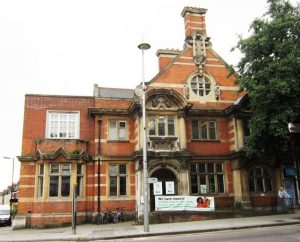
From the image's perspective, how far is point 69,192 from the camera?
75.6ft

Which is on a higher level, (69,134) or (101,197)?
(69,134)

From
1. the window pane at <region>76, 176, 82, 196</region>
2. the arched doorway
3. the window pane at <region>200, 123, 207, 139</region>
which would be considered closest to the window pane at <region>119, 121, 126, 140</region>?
the arched doorway

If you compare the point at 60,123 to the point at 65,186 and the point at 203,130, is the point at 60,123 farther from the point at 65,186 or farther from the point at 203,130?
the point at 203,130

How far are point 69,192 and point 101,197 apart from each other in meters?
2.17

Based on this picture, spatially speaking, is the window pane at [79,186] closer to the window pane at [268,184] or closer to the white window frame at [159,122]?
the white window frame at [159,122]

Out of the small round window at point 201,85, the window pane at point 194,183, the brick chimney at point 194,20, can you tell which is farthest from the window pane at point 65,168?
the brick chimney at point 194,20

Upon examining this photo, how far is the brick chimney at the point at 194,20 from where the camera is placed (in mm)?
27484

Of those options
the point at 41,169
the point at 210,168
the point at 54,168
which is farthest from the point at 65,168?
the point at 210,168

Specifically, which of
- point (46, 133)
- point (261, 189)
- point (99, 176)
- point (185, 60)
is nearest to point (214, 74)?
point (185, 60)

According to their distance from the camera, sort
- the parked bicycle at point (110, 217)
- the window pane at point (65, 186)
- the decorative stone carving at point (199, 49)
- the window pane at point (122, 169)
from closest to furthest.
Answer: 1. the parked bicycle at point (110, 217)
2. the window pane at point (65, 186)
3. the window pane at point (122, 169)
4. the decorative stone carving at point (199, 49)

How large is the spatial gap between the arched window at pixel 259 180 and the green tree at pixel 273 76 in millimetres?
3158

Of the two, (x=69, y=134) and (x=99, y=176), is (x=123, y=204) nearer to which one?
(x=99, y=176)

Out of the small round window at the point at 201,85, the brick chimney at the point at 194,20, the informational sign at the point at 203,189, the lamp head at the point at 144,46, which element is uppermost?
Result: the brick chimney at the point at 194,20

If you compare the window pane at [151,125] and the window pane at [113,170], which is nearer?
the window pane at [151,125]
